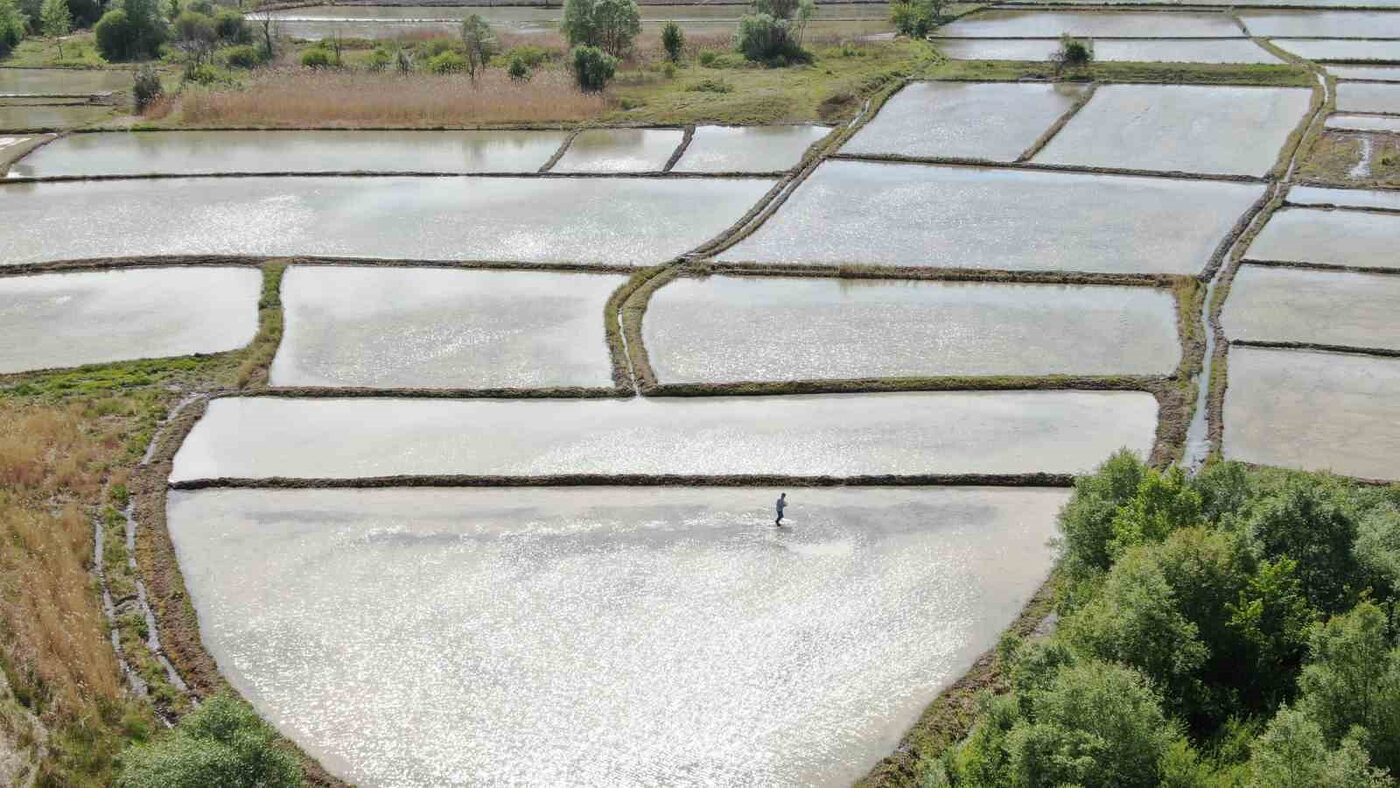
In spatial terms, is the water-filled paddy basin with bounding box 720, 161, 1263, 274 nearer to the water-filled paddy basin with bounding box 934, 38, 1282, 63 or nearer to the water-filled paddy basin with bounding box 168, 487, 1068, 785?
the water-filled paddy basin with bounding box 168, 487, 1068, 785

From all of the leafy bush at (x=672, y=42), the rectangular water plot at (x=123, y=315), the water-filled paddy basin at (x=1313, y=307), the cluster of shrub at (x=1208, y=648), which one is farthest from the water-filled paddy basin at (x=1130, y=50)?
the cluster of shrub at (x=1208, y=648)

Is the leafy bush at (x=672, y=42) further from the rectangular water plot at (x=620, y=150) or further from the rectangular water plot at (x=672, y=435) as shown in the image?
the rectangular water plot at (x=672, y=435)

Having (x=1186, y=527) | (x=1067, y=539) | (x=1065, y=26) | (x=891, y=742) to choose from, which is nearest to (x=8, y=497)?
(x=891, y=742)

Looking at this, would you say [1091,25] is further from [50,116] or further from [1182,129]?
[50,116]

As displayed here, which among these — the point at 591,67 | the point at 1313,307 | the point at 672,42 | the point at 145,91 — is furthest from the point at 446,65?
the point at 1313,307

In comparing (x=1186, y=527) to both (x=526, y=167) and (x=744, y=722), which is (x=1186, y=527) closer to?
(x=744, y=722)
